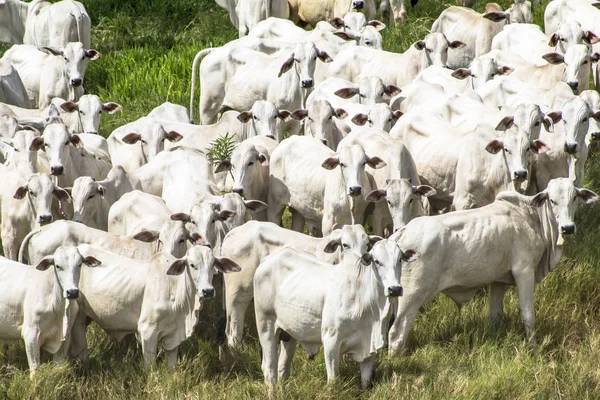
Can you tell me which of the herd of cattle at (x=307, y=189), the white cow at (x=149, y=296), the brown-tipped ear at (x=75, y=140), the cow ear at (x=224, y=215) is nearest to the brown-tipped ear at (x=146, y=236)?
the herd of cattle at (x=307, y=189)

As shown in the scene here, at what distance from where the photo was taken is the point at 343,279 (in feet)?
28.3

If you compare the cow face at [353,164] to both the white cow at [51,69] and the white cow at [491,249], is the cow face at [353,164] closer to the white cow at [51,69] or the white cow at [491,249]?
the white cow at [491,249]

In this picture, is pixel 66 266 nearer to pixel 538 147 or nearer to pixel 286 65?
pixel 538 147

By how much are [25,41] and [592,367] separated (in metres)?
11.7

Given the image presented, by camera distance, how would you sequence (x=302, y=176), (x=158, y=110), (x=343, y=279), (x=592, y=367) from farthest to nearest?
(x=158, y=110) → (x=302, y=176) → (x=592, y=367) → (x=343, y=279)

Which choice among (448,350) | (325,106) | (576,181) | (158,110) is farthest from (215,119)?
(448,350)

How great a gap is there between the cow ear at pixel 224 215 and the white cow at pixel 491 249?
60.1 inches

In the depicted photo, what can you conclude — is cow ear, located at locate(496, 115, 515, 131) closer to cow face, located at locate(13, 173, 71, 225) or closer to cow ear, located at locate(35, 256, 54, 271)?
cow face, located at locate(13, 173, 71, 225)

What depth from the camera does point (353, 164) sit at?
10617 millimetres

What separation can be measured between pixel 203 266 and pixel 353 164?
2141 mm

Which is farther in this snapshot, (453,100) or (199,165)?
(453,100)

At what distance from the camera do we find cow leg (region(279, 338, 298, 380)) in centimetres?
912

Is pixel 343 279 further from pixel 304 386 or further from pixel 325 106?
pixel 325 106

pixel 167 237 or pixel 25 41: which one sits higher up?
pixel 167 237
